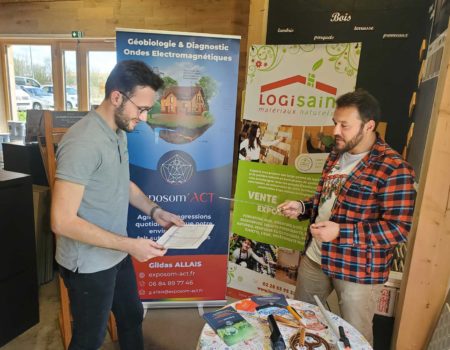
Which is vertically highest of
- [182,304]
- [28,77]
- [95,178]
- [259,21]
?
[259,21]

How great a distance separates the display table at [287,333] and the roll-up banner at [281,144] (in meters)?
0.93

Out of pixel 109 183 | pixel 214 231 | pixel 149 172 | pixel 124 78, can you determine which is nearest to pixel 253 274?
pixel 214 231

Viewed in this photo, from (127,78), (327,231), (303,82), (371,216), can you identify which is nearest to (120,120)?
(127,78)

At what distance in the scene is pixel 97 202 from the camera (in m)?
1.19

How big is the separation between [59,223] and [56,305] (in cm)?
165

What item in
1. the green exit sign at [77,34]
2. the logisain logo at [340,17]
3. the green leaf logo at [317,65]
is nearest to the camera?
the green leaf logo at [317,65]

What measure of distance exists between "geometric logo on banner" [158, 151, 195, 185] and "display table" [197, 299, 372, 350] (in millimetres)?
1036

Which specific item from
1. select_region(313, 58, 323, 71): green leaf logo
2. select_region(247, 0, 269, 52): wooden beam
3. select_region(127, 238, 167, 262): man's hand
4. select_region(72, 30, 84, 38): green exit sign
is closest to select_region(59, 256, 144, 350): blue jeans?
select_region(127, 238, 167, 262): man's hand

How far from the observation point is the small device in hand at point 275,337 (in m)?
1.01

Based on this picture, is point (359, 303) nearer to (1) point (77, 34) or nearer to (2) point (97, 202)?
(2) point (97, 202)

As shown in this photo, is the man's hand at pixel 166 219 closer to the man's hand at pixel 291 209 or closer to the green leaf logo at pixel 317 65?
the man's hand at pixel 291 209

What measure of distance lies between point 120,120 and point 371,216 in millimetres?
1071

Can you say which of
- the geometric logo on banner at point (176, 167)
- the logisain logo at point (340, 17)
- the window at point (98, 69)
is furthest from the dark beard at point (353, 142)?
the window at point (98, 69)

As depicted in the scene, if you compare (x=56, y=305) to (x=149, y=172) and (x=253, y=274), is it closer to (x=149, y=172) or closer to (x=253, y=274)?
(x=149, y=172)
